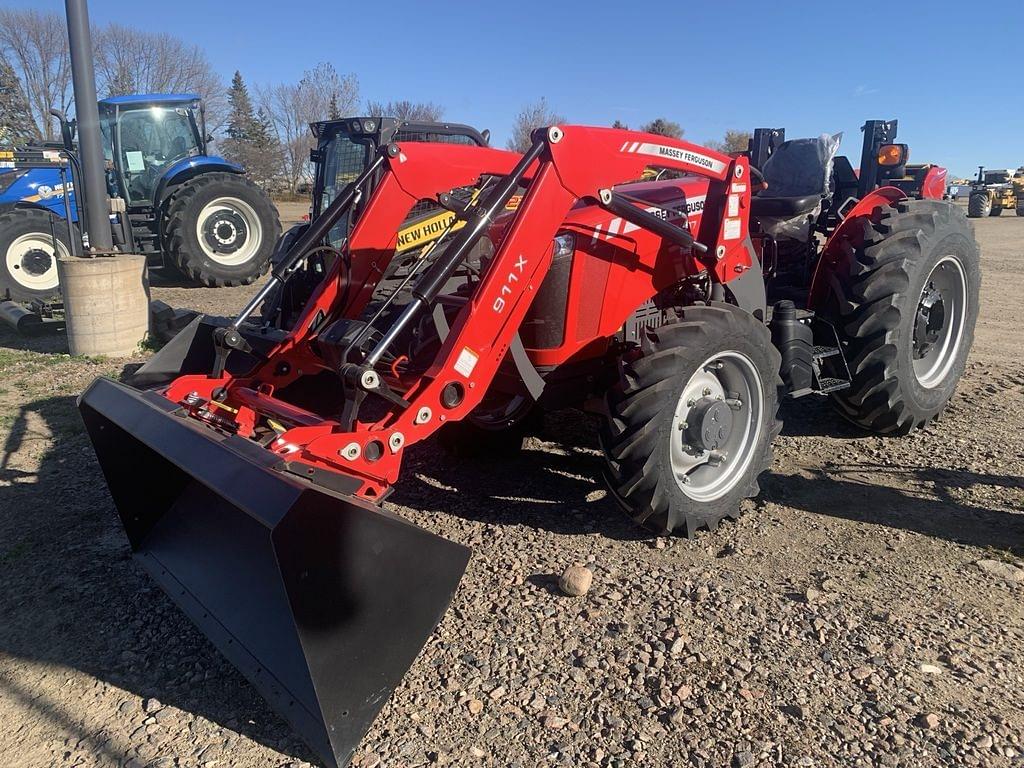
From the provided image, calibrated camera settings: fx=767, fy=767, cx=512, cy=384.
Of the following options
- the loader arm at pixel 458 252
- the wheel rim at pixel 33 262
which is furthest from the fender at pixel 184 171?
the loader arm at pixel 458 252

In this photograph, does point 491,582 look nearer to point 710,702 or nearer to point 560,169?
point 710,702

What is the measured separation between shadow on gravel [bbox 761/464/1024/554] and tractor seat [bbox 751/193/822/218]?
173 centimetres

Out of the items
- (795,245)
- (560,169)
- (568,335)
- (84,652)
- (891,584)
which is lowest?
(84,652)

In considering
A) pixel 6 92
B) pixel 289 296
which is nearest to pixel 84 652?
pixel 289 296

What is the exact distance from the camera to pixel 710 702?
2613mm

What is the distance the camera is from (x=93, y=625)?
3199mm

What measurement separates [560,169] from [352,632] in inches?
79.4

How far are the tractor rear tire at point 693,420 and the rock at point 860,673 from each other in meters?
1.02

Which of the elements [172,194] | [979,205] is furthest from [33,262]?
[979,205]

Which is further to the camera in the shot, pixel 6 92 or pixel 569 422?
pixel 6 92

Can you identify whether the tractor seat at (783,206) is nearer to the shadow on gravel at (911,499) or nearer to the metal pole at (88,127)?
the shadow on gravel at (911,499)

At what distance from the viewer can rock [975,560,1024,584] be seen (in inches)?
132

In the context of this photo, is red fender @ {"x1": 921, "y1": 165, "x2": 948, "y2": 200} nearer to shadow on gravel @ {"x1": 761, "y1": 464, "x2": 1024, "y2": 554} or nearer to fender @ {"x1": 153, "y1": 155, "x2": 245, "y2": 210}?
shadow on gravel @ {"x1": 761, "y1": 464, "x2": 1024, "y2": 554}

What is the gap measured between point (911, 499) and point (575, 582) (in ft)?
6.88
